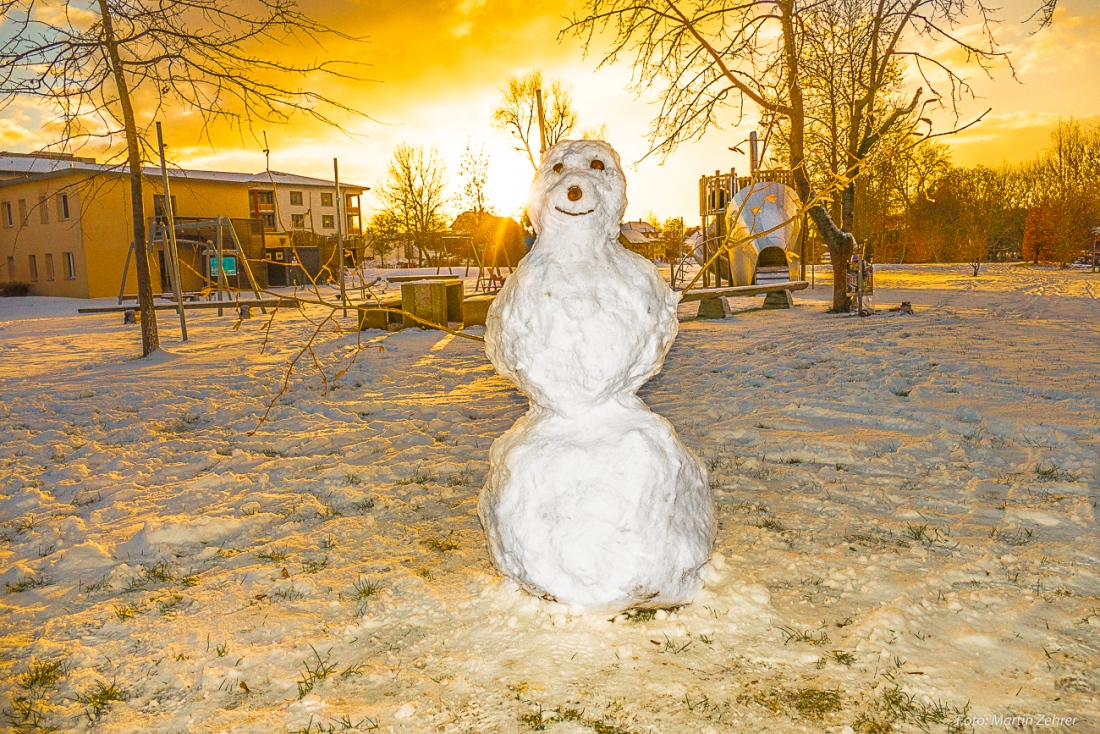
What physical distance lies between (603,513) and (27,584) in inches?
106

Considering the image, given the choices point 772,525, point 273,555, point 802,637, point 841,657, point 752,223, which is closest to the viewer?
point 841,657

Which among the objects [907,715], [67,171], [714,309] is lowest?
[907,715]

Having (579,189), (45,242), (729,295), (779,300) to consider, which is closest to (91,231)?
(45,242)

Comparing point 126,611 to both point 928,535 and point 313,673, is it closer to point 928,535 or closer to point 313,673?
point 313,673

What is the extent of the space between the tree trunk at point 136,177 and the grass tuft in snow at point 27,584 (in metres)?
6.08

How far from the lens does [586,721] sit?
82.1 inches

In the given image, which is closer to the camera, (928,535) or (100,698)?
(100,698)

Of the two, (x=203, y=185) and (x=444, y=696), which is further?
(x=203, y=185)

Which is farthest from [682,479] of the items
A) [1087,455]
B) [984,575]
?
[1087,455]

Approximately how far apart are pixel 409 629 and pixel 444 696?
0.46 meters

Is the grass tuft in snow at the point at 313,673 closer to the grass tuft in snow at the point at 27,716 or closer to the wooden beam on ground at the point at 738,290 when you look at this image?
the grass tuft in snow at the point at 27,716

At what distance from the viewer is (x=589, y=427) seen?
8.77ft

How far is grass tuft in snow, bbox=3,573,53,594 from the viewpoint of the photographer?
3033 millimetres

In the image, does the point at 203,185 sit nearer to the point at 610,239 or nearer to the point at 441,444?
the point at 441,444
